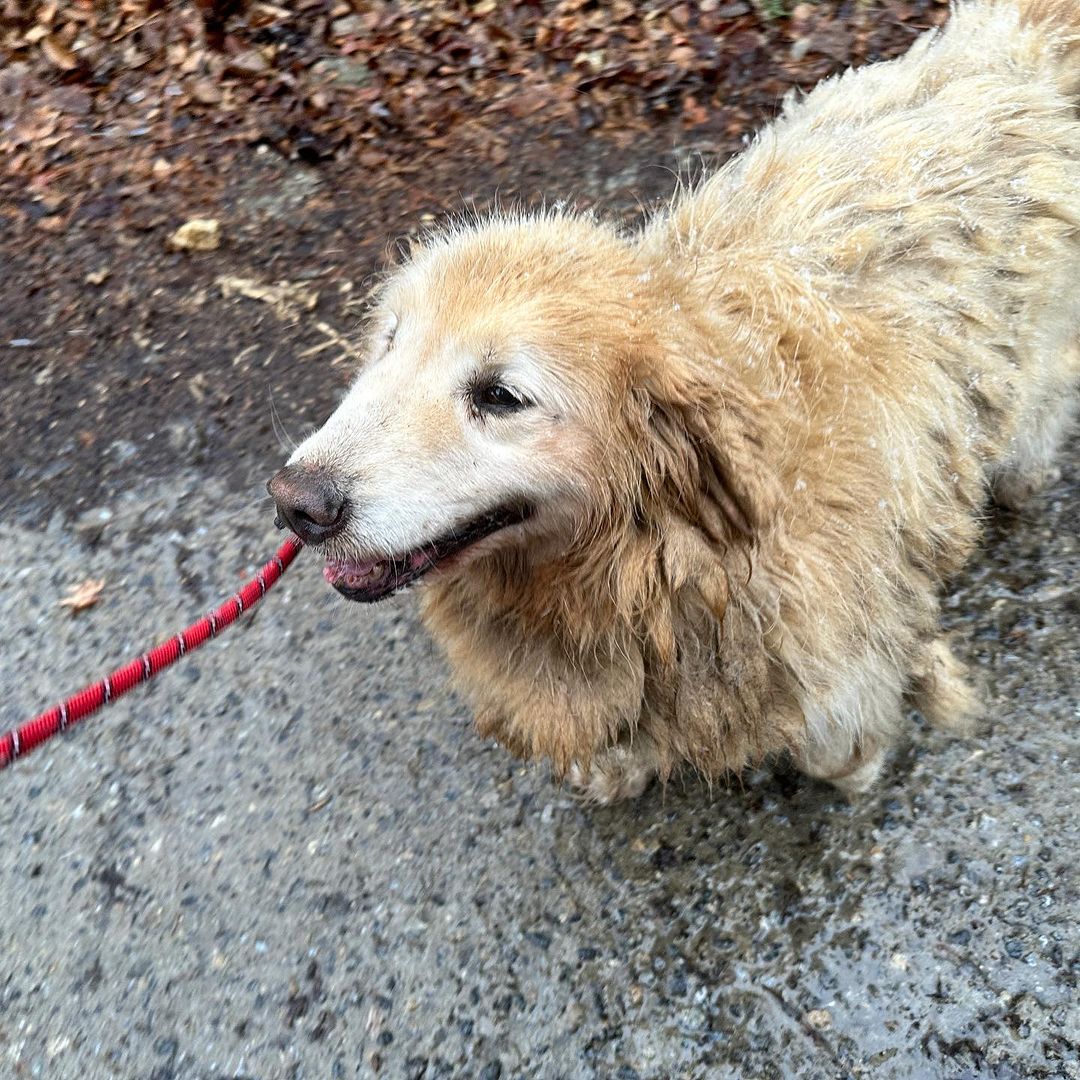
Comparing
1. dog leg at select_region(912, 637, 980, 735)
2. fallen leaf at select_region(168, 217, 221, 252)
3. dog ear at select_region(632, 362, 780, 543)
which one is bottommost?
dog leg at select_region(912, 637, 980, 735)

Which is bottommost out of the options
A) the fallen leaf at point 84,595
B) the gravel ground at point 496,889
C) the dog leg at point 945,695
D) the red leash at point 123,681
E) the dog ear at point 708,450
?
the gravel ground at point 496,889

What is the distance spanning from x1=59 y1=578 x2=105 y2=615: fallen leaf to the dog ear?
2.35m

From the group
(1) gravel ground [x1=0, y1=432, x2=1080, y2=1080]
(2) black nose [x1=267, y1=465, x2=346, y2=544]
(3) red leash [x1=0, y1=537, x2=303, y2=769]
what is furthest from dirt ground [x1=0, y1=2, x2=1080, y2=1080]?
(2) black nose [x1=267, y1=465, x2=346, y2=544]

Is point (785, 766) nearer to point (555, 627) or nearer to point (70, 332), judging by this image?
point (555, 627)

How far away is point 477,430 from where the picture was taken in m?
1.86

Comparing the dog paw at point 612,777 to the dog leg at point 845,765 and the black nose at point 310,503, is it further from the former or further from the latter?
the black nose at point 310,503

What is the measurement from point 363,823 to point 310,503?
4.33ft

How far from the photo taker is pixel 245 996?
8.02ft

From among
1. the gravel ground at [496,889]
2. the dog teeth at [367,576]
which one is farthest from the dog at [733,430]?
the gravel ground at [496,889]

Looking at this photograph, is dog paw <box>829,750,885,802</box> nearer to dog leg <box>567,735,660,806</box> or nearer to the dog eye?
dog leg <box>567,735,660,806</box>

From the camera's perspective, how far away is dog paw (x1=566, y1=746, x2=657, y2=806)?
240 cm

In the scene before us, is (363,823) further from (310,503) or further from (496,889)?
(310,503)

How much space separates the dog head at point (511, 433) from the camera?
1797mm

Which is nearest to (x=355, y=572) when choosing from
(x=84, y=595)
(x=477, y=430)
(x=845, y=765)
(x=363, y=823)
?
(x=477, y=430)
